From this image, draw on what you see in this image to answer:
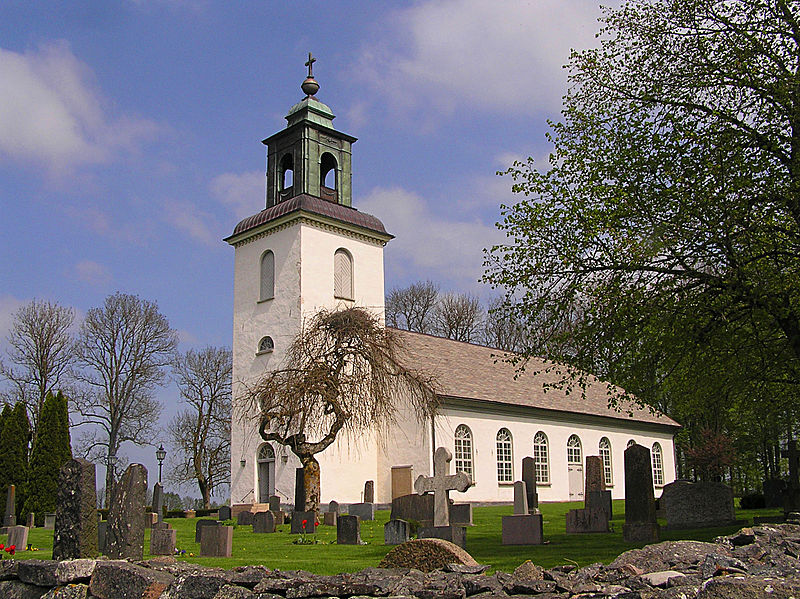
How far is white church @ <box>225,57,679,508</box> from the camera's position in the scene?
109ft

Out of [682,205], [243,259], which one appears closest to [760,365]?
[682,205]

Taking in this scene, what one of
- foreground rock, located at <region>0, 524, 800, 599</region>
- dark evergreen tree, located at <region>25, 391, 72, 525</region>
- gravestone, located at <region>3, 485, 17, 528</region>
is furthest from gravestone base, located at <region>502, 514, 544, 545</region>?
dark evergreen tree, located at <region>25, 391, 72, 525</region>

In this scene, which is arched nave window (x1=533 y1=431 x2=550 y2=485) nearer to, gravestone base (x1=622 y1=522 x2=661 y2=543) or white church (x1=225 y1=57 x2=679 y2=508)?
white church (x1=225 y1=57 x2=679 y2=508)

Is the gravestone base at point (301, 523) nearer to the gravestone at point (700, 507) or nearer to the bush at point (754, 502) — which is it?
the gravestone at point (700, 507)

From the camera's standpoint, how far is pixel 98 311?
4600cm

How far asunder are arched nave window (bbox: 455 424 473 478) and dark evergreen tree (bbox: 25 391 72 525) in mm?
16700

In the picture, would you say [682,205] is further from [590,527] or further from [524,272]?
[590,527]

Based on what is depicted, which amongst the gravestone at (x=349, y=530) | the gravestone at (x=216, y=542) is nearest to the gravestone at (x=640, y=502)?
the gravestone at (x=349, y=530)

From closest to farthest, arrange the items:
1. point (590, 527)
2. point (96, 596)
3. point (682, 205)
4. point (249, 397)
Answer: point (96, 596) → point (682, 205) → point (590, 527) → point (249, 397)

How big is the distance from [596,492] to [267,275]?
21.3 metres

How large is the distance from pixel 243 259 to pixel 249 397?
12.6 m

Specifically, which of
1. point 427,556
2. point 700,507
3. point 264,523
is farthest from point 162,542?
point 700,507

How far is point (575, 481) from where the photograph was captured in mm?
38188

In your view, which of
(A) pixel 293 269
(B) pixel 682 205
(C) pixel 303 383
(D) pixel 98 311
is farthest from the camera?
(D) pixel 98 311
